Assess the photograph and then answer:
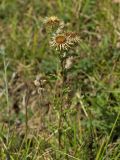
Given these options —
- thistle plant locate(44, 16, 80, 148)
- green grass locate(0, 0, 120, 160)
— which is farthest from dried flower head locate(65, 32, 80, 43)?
green grass locate(0, 0, 120, 160)

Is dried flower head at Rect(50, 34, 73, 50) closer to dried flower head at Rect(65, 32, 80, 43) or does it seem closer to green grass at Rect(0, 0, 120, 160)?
dried flower head at Rect(65, 32, 80, 43)

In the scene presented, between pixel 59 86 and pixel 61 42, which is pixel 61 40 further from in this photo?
pixel 59 86

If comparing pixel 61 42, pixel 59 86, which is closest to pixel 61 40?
pixel 61 42

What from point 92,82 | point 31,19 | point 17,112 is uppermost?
→ point 31,19

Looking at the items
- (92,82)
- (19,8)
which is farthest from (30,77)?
(19,8)

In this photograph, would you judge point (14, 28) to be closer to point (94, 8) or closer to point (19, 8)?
point (19, 8)

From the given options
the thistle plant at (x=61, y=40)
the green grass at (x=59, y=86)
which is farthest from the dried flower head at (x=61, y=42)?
the green grass at (x=59, y=86)
